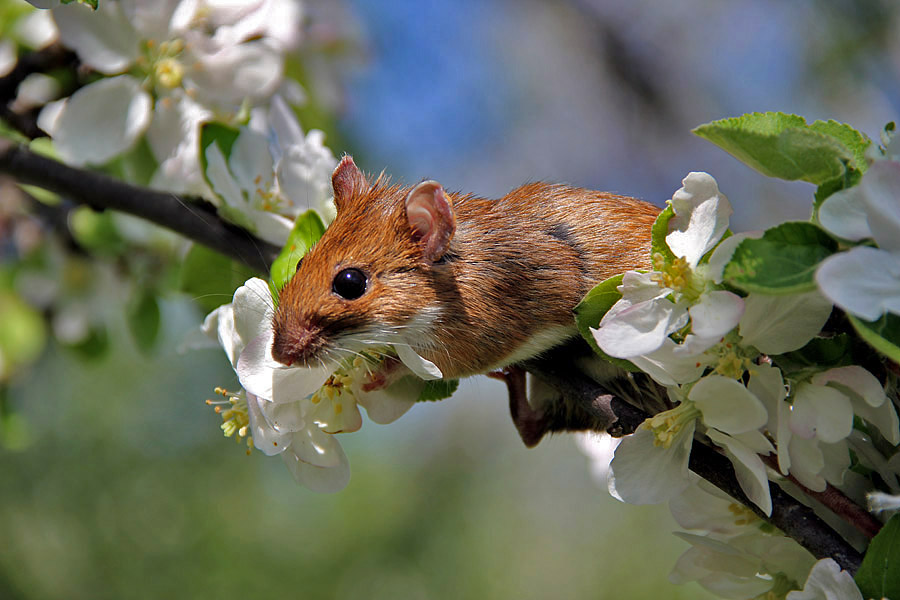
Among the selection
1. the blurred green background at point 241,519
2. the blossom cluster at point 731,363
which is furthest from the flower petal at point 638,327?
the blurred green background at point 241,519

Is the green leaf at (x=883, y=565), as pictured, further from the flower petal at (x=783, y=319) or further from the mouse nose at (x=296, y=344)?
the mouse nose at (x=296, y=344)

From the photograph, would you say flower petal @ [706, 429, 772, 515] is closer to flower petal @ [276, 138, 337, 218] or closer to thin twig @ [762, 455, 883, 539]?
thin twig @ [762, 455, 883, 539]

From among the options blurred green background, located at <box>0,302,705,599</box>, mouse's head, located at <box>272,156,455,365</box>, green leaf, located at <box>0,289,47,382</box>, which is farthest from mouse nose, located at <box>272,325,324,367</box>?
blurred green background, located at <box>0,302,705,599</box>

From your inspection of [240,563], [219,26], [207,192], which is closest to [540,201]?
[207,192]

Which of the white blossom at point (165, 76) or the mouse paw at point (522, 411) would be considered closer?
the mouse paw at point (522, 411)

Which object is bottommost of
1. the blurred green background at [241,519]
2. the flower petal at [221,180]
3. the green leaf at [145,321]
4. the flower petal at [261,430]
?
the blurred green background at [241,519]

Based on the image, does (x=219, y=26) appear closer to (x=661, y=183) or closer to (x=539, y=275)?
(x=539, y=275)

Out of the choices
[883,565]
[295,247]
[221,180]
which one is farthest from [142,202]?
[883,565]

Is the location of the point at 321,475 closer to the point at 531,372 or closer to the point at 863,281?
the point at 531,372
